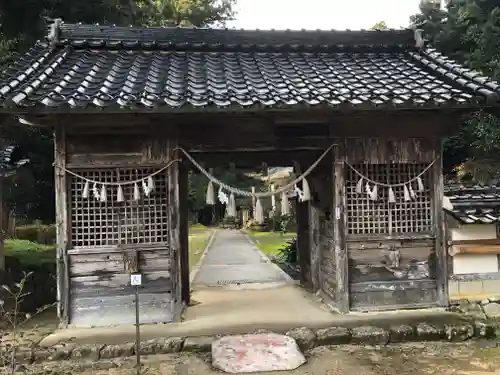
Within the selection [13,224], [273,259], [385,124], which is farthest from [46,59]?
[13,224]

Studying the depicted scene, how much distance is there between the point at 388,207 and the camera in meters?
8.30

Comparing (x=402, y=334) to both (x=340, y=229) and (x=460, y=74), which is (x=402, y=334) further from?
(x=460, y=74)

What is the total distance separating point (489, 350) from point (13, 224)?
2048cm

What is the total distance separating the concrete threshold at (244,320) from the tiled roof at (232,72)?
339 centimetres

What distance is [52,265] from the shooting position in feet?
36.6

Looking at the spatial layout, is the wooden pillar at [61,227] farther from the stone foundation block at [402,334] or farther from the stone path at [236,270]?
the stone path at [236,270]

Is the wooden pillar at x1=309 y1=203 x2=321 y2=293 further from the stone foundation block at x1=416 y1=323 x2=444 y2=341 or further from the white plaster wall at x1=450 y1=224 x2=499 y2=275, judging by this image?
the stone foundation block at x1=416 y1=323 x2=444 y2=341

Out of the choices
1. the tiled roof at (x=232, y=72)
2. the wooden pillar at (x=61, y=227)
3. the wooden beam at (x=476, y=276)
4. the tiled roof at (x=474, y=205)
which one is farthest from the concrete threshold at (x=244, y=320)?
the tiled roof at (x=232, y=72)

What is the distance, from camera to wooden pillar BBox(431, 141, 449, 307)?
8211 millimetres

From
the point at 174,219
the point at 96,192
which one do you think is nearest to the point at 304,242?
the point at 174,219

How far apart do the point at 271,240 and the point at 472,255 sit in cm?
2182

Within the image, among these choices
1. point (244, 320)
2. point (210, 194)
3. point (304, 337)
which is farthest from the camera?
point (210, 194)

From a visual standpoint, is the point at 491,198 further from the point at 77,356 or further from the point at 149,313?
the point at 77,356

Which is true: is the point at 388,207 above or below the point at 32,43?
below
